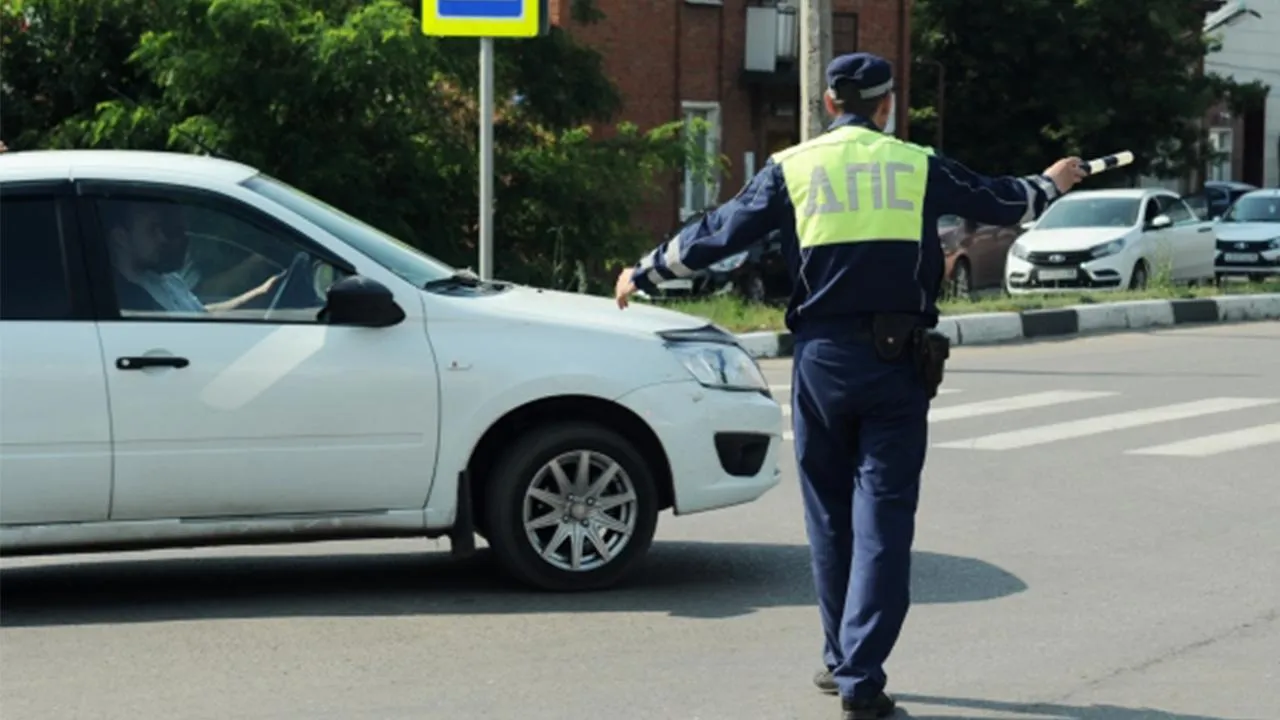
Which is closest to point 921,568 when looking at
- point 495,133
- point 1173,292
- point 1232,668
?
point 1232,668

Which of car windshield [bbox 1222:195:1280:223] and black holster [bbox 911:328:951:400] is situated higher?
car windshield [bbox 1222:195:1280:223]

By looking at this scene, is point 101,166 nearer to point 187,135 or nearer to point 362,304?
point 362,304

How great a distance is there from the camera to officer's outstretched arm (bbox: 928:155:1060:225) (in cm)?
629

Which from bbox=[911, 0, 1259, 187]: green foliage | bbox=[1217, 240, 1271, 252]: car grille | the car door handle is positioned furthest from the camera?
bbox=[911, 0, 1259, 187]: green foliage

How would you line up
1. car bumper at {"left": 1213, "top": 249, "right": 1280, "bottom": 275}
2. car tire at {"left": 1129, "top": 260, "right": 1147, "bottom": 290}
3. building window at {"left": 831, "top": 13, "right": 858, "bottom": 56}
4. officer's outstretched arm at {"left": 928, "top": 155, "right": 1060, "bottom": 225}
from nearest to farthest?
officer's outstretched arm at {"left": 928, "top": 155, "right": 1060, "bottom": 225} → car tire at {"left": 1129, "top": 260, "right": 1147, "bottom": 290} → car bumper at {"left": 1213, "top": 249, "right": 1280, "bottom": 275} → building window at {"left": 831, "top": 13, "right": 858, "bottom": 56}

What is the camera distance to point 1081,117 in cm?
4581

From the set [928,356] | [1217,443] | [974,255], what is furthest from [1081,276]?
[928,356]

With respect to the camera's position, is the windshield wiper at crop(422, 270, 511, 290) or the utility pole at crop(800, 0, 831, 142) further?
the utility pole at crop(800, 0, 831, 142)

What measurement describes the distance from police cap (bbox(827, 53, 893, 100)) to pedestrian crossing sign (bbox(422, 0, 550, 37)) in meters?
8.13

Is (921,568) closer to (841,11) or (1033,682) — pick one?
(1033,682)

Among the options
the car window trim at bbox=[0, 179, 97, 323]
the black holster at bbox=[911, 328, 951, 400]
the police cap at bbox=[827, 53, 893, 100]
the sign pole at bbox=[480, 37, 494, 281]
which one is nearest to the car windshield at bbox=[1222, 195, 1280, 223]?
the sign pole at bbox=[480, 37, 494, 281]

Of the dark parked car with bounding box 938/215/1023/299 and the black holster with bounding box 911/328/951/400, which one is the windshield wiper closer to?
the black holster with bounding box 911/328/951/400

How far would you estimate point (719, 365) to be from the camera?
27.9ft

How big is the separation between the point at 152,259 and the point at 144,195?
22 cm
